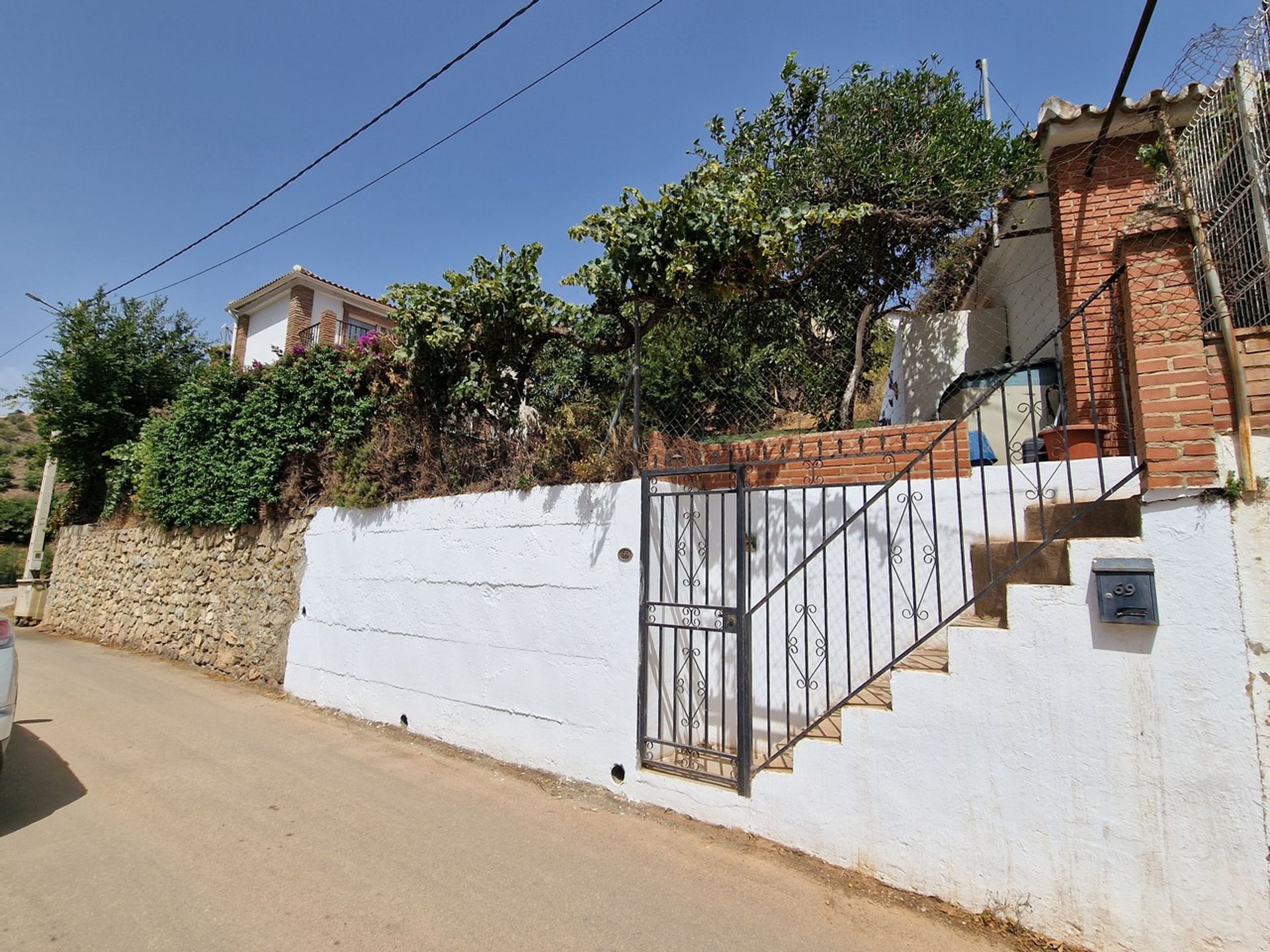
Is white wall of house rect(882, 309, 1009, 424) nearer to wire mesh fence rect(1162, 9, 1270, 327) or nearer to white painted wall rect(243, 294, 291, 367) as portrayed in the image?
wire mesh fence rect(1162, 9, 1270, 327)

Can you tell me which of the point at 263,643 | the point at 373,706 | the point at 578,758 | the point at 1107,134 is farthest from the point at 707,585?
the point at 263,643

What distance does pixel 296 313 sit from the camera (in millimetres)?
21672

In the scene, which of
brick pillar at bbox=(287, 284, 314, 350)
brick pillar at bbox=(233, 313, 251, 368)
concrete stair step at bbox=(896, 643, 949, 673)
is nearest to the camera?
concrete stair step at bbox=(896, 643, 949, 673)

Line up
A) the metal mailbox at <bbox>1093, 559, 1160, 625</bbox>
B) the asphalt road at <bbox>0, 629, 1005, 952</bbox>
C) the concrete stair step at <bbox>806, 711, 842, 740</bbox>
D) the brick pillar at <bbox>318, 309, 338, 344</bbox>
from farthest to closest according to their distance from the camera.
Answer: the brick pillar at <bbox>318, 309, 338, 344</bbox> → the concrete stair step at <bbox>806, 711, 842, 740</bbox> → the asphalt road at <bbox>0, 629, 1005, 952</bbox> → the metal mailbox at <bbox>1093, 559, 1160, 625</bbox>

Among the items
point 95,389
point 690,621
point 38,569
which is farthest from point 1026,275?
point 38,569

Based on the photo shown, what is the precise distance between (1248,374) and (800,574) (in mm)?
2537

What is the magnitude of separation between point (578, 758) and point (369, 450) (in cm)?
398

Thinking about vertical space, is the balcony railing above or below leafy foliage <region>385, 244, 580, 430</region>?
above

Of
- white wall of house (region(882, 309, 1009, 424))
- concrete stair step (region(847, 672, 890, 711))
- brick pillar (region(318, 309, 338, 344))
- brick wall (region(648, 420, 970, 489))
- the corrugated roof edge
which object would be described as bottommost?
concrete stair step (region(847, 672, 890, 711))

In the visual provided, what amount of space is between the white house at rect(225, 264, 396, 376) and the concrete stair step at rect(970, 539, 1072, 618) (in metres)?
20.6

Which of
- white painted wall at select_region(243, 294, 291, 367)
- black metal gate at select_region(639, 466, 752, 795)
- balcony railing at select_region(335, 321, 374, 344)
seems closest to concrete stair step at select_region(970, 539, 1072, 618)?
black metal gate at select_region(639, 466, 752, 795)

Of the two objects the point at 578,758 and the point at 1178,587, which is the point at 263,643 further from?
the point at 1178,587

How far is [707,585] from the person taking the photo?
4.39 meters

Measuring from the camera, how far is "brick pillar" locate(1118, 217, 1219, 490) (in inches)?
114
